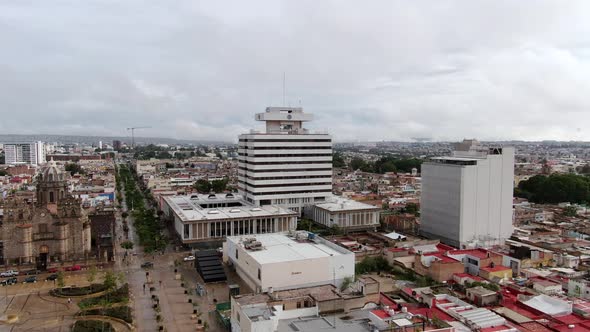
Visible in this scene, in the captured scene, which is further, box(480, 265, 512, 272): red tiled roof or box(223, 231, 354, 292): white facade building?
box(480, 265, 512, 272): red tiled roof

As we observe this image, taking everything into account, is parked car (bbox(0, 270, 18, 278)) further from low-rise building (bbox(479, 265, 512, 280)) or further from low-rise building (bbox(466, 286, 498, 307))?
low-rise building (bbox(479, 265, 512, 280))

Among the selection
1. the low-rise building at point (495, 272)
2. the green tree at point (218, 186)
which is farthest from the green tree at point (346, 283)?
the green tree at point (218, 186)

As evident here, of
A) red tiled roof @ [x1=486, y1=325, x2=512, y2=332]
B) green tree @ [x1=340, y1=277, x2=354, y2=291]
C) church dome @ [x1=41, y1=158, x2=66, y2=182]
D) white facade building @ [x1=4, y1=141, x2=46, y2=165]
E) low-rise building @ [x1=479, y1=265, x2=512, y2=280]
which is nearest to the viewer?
red tiled roof @ [x1=486, y1=325, x2=512, y2=332]

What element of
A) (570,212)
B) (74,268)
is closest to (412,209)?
(570,212)

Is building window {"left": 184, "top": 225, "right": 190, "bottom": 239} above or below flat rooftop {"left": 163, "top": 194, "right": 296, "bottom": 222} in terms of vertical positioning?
below

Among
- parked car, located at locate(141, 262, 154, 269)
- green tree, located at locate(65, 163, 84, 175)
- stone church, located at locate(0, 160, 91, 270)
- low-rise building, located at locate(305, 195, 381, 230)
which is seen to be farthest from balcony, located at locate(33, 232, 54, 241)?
green tree, located at locate(65, 163, 84, 175)
